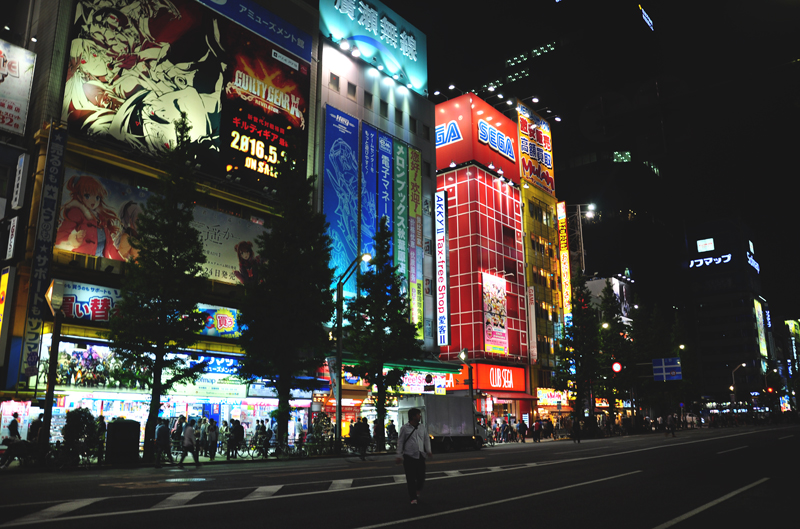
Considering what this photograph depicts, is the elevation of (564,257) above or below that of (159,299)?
above

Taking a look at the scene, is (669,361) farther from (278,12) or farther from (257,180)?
(278,12)

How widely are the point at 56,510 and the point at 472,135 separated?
51868mm

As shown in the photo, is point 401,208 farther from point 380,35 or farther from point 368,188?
point 380,35

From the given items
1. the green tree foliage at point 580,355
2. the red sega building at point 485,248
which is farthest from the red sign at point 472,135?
the green tree foliage at point 580,355

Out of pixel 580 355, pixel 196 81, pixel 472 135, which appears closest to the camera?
pixel 196 81

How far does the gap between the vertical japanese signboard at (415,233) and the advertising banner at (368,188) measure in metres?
3.84

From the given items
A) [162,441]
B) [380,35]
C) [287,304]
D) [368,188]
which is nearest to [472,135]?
[380,35]

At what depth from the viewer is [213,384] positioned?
28.1 meters

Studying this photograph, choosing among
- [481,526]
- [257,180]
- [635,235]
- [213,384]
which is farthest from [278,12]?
[635,235]

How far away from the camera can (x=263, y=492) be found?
10781 mm

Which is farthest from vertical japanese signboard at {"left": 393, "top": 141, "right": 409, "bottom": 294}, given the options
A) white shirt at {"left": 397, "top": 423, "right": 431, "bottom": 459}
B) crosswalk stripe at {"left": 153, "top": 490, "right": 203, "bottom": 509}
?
white shirt at {"left": 397, "top": 423, "right": 431, "bottom": 459}

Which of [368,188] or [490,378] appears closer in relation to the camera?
[368,188]

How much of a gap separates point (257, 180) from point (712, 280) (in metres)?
130

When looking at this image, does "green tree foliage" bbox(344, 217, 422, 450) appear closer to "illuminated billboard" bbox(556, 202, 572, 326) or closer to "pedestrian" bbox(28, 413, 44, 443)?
"pedestrian" bbox(28, 413, 44, 443)
